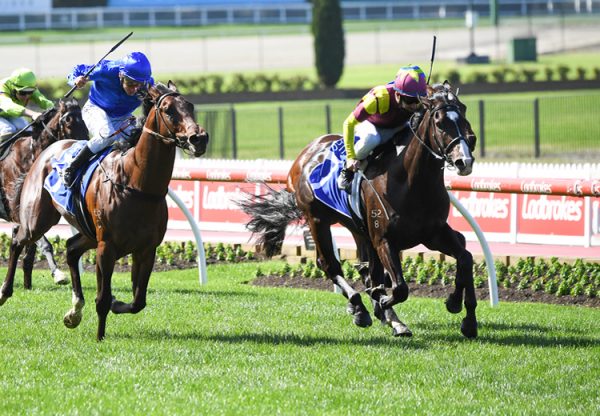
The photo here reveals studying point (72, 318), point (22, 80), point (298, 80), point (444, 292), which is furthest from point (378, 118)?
point (298, 80)

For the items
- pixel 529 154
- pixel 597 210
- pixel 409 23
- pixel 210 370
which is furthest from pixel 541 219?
pixel 409 23

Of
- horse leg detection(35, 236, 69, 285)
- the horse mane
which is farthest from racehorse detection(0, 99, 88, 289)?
the horse mane

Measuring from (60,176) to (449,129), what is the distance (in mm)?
3070

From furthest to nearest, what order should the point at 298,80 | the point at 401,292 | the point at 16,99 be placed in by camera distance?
the point at 298,80
the point at 16,99
the point at 401,292

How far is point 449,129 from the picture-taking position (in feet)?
26.9

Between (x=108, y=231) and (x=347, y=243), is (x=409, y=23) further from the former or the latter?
(x=108, y=231)

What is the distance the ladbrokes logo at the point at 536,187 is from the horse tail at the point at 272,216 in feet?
6.85

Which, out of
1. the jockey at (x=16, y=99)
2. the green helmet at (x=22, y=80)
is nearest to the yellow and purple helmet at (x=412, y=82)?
the jockey at (x=16, y=99)

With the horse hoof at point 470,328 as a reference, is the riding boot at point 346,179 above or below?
above

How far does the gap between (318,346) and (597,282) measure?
3.80 metres

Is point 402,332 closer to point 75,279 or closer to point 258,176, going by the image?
point 75,279

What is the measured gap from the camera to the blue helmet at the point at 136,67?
8.84 m

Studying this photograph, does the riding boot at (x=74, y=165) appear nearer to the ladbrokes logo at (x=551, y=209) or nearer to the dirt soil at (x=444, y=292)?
the dirt soil at (x=444, y=292)

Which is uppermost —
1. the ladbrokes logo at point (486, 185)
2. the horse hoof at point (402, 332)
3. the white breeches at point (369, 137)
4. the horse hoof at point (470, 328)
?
the white breeches at point (369, 137)
